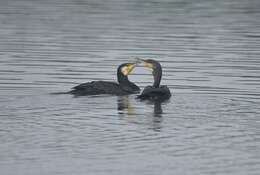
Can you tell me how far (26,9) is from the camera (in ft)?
163

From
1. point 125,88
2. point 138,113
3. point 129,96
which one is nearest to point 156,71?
point 125,88

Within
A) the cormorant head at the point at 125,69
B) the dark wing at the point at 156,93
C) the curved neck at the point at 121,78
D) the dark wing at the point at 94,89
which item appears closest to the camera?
the dark wing at the point at 156,93

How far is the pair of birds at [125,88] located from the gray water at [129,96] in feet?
0.81

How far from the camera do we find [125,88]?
87.8ft

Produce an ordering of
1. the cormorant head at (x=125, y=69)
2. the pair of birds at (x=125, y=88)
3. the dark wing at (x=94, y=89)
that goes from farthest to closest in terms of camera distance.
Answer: the cormorant head at (x=125, y=69) < the dark wing at (x=94, y=89) < the pair of birds at (x=125, y=88)

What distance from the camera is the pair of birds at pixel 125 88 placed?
25.0m

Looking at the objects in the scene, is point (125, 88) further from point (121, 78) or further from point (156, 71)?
point (121, 78)

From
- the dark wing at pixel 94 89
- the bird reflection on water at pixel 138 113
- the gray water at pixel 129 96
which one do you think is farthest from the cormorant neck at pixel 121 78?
the bird reflection on water at pixel 138 113

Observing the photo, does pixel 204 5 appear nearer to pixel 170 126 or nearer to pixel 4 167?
pixel 170 126

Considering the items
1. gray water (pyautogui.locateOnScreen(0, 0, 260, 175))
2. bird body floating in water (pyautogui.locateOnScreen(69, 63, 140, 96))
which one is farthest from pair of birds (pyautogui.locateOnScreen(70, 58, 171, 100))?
gray water (pyautogui.locateOnScreen(0, 0, 260, 175))

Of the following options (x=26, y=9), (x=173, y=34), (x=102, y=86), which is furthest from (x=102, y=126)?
(x=26, y=9)

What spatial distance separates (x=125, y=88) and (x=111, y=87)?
2.07ft

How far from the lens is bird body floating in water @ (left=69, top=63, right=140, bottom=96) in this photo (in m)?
25.5

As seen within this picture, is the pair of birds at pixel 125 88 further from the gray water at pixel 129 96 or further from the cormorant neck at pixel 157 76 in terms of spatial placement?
the gray water at pixel 129 96
